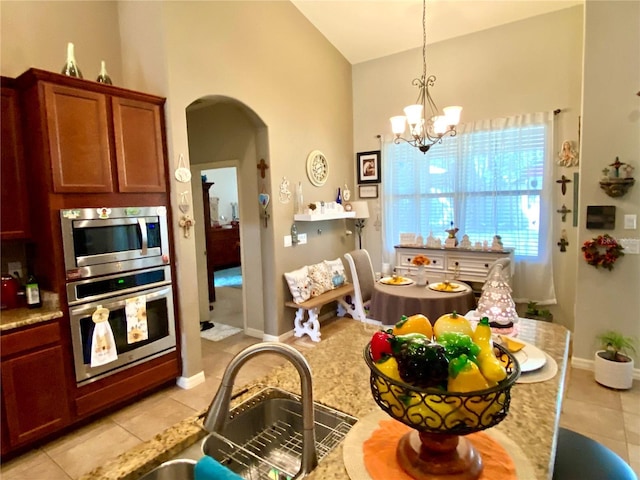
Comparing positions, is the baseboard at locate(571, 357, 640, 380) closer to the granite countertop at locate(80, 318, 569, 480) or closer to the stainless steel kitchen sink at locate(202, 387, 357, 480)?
the granite countertop at locate(80, 318, 569, 480)

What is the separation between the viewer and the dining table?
324 centimetres

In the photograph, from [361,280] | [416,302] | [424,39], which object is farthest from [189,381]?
[424,39]

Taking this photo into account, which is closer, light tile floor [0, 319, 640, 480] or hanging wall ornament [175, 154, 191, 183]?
light tile floor [0, 319, 640, 480]

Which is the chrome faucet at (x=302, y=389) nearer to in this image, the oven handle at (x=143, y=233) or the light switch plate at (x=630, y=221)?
the oven handle at (x=143, y=233)

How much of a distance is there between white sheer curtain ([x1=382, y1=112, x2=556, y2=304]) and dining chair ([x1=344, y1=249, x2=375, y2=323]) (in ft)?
3.68

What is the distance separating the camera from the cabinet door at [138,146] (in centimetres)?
277

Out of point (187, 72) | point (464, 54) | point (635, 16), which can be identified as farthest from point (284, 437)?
point (464, 54)

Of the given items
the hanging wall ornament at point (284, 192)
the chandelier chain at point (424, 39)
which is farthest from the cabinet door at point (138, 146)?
the chandelier chain at point (424, 39)

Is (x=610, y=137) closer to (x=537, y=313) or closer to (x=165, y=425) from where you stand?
(x=537, y=313)

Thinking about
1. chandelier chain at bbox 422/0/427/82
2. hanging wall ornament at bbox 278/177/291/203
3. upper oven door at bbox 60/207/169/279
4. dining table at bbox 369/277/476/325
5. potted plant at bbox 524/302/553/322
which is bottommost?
potted plant at bbox 524/302/553/322

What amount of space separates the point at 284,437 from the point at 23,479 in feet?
6.89

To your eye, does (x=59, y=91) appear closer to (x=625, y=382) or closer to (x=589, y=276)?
(x=589, y=276)

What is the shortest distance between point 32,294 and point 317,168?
10.4 feet

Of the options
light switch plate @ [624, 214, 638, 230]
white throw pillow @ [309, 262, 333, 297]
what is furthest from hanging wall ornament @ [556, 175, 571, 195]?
white throw pillow @ [309, 262, 333, 297]
